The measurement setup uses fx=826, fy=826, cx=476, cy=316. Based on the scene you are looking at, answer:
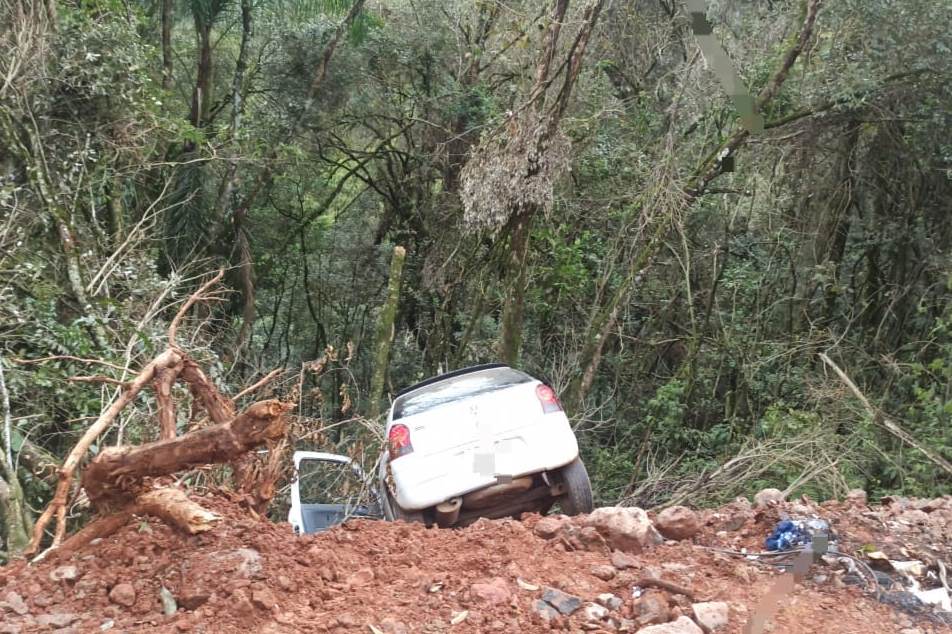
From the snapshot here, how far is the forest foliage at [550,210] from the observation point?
871cm

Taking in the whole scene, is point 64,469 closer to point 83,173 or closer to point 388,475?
point 388,475

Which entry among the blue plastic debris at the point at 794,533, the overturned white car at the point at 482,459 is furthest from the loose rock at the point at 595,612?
the overturned white car at the point at 482,459

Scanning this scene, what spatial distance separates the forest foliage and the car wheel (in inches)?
84.3

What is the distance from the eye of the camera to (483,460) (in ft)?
19.7

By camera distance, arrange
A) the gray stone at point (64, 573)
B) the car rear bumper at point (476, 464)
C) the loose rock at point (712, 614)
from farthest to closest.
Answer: the car rear bumper at point (476, 464) < the gray stone at point (64, 573) < the loose rock at point (712, 614)

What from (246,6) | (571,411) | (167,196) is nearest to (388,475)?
(571,411)

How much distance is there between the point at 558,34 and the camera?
388 inches

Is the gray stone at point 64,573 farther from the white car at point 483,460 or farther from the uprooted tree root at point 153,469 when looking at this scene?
the white car at point 483,460

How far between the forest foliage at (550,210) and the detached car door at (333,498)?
48cm

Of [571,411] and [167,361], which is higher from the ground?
[167,361]

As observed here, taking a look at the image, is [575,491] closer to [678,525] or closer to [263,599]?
[678,525]

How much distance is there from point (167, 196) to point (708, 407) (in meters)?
9.01

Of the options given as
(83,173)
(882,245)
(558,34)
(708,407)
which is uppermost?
(558,34)

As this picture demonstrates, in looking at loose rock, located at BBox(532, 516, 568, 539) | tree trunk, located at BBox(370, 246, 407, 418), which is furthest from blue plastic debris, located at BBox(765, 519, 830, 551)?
tree trunk, located at BBox(370, 246, 407, 418)
